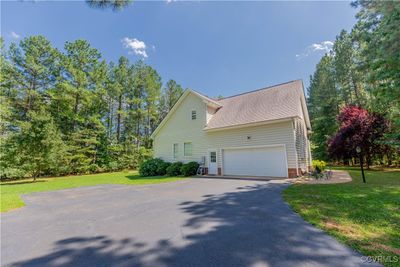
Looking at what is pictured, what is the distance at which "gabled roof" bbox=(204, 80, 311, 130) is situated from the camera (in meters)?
12.0

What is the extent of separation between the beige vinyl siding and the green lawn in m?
5.21

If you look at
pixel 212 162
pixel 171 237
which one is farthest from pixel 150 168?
pixel 171 237

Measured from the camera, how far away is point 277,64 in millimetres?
16328

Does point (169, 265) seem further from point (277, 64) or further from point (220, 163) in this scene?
point (277, 64)

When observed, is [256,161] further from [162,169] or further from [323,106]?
[323,106]

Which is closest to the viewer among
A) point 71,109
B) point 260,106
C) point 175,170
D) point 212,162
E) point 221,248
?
point 221,248

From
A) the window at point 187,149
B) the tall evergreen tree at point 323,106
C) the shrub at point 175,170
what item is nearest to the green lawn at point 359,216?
the shrub at point 175,170

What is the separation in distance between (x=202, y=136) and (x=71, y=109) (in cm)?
1611

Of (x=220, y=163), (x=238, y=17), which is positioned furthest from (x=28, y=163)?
(x=238, y=17)

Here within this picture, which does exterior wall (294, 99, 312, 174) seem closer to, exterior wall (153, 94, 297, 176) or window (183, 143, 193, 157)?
exterior wall (153, 94, 297, 176)

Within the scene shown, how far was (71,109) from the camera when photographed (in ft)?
69.1

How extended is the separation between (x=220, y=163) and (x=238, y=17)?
977 cm

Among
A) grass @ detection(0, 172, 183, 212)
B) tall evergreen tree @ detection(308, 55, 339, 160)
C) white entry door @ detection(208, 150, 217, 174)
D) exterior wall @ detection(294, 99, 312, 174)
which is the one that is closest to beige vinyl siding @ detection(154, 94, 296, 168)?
white entry door @ detection(208, 150, 217, 174)

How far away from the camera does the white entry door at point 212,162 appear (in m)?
14.2
